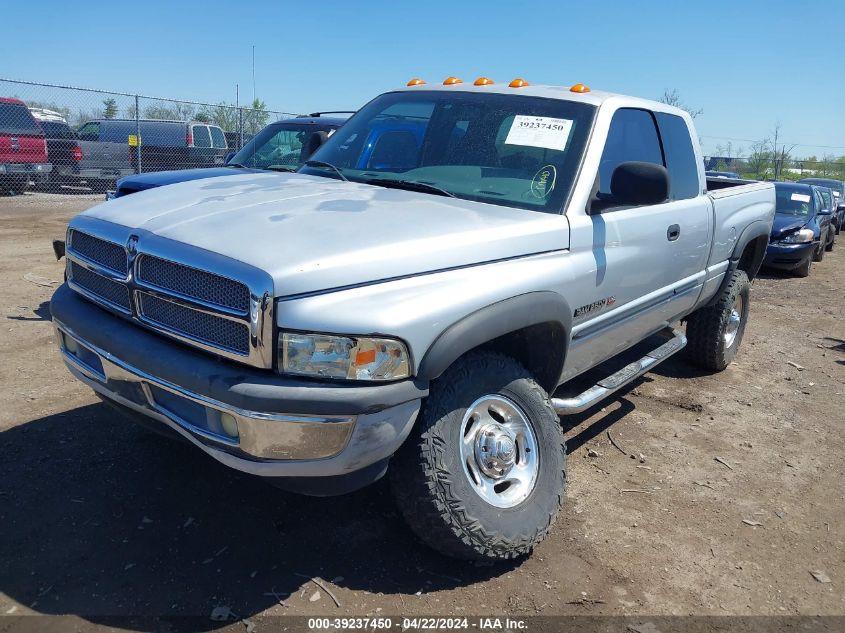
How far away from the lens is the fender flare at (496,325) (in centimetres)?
246

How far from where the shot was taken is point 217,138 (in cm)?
1770

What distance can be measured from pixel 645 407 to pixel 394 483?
2.93m

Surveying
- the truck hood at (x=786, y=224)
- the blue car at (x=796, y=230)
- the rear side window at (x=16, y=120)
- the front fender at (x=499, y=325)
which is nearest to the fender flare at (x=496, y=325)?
the front fender at (x=499, y=325)

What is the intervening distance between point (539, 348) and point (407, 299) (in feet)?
3.34

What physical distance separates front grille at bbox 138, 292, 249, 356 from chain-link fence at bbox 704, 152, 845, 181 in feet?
101

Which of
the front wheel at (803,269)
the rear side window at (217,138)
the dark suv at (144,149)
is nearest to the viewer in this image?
the front wheel at (803,269)

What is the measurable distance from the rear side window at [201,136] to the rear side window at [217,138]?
0.21m

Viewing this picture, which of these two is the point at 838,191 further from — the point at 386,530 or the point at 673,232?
the point at 386,530

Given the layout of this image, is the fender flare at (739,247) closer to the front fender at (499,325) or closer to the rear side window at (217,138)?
the front fender at (499,325)

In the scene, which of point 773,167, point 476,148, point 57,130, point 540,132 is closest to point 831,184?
point 773,167

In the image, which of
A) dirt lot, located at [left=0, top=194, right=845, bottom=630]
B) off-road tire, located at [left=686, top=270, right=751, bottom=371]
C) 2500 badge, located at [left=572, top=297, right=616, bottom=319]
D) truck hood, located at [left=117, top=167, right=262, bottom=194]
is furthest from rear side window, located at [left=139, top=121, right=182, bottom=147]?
2500 badge, located at [left=572, top=297, right=616, bottom=319]

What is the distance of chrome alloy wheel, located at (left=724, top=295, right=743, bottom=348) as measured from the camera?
5902 mm

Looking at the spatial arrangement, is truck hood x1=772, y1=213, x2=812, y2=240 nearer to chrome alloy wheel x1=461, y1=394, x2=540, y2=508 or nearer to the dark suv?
chrome alloy wheel x1=461, y1=394, x2=540, y2=508

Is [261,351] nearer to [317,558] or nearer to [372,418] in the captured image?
[372,418]
